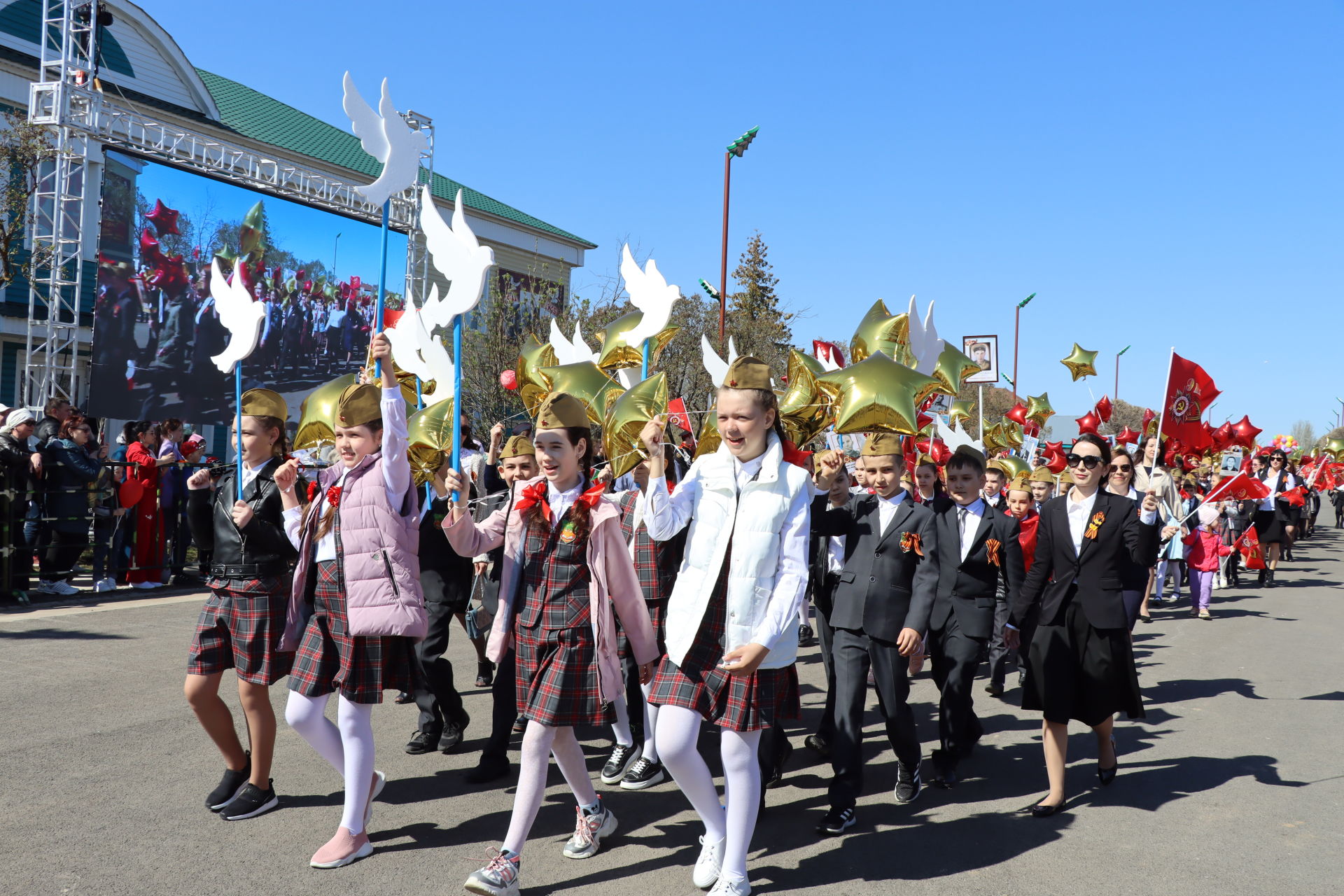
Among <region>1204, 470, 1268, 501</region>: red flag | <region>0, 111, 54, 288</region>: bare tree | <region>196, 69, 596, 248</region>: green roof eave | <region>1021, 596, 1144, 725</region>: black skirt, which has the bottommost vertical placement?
<region>1021, 596, 1144, 725</region>: black skirt

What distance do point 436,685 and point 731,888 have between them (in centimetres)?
242

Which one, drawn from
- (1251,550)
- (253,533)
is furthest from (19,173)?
(1251,550)

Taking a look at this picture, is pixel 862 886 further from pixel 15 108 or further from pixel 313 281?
pixel 15 108

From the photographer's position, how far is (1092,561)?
5.14m

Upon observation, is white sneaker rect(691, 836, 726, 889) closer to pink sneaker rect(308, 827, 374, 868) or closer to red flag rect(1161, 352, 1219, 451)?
pink sneaker rect(308, 827, 374, 868)

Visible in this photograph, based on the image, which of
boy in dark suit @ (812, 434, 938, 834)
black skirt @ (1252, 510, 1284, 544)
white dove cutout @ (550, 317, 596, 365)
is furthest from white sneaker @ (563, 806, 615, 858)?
black skirt @ (1252, 510, 1284, 544)

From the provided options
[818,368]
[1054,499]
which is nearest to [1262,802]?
[1054,499]

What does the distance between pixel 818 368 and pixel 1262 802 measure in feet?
10.1

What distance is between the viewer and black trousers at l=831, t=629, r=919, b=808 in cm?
460

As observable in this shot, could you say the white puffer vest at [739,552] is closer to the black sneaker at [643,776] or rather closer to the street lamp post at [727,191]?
the black sneaker at [643,776]

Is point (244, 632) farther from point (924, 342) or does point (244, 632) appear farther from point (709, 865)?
point (924, 342)

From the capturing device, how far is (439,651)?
18.5 feet

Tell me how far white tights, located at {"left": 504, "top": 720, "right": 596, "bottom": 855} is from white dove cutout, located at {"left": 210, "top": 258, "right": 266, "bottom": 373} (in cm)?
218

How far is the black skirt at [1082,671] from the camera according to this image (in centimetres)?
500
